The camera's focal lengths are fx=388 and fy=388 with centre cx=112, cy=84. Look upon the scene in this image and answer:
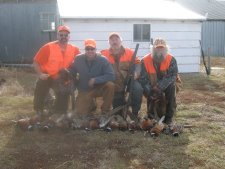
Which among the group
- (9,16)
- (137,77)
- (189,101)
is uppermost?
(9,16)

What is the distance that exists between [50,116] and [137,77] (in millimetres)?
1618

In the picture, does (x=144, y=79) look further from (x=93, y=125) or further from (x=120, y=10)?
(x=120, y=10)

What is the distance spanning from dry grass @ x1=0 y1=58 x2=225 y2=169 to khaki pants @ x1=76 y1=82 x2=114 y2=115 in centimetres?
65

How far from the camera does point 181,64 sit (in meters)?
14.0

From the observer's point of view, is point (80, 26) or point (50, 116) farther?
point (80, 26)

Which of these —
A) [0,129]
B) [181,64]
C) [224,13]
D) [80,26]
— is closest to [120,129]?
[0,129]

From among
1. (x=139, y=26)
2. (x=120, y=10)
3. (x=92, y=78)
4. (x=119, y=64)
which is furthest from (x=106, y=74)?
(x=120, y=10)

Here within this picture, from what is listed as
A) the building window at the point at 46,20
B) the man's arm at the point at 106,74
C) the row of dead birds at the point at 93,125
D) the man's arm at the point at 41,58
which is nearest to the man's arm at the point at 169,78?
the row of dead birds at the point at 93,125

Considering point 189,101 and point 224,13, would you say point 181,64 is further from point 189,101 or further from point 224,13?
point 224,13

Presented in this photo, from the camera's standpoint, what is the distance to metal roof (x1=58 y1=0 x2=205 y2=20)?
42.4 ft

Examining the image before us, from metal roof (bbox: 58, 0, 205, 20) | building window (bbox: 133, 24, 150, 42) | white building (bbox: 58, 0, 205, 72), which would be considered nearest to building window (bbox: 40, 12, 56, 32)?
metal roof (bbox: 58, 0, 205, 20)

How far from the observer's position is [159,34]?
1366 cm

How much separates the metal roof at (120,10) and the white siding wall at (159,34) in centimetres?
24

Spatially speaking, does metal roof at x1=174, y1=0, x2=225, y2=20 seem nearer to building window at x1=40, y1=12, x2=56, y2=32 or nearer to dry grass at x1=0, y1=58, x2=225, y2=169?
building window at x1=40, y1=12, x2=56, y2=32
